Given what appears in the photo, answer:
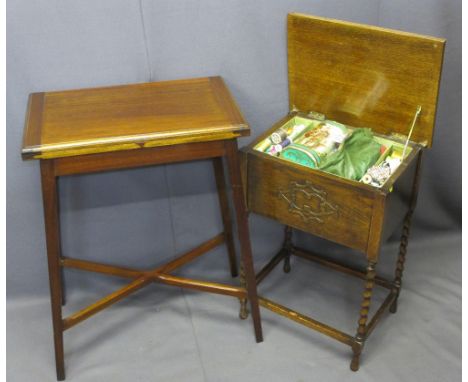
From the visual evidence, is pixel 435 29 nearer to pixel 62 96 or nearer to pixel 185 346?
pixel 62 96

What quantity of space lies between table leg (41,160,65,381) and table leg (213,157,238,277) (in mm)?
583

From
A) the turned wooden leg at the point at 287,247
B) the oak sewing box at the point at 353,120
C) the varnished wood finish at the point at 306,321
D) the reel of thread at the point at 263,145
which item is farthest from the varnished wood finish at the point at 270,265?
the reel of thread at the point at 263,145

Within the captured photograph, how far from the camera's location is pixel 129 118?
63.4 inches

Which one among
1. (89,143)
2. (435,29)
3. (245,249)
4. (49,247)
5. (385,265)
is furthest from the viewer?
(385,265)

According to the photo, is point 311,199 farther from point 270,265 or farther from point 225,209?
point 270,265

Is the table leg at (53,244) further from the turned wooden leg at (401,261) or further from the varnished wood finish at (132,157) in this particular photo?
the turned wooden leg at (401,261)

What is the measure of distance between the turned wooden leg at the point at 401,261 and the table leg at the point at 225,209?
23.8 inches

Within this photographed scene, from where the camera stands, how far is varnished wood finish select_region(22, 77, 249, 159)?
150cm

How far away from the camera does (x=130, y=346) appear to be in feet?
6.83

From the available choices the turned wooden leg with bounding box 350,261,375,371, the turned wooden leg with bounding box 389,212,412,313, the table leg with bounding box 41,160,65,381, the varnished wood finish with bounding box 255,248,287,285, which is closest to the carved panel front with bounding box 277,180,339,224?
the turned wooden leg with bounding box 350,261,375,371

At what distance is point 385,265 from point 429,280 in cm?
18

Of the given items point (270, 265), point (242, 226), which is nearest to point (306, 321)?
point (270, 265)

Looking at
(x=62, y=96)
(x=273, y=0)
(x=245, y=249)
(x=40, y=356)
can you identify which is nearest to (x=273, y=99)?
(x=273, y=0)

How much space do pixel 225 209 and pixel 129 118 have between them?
65cm
